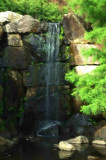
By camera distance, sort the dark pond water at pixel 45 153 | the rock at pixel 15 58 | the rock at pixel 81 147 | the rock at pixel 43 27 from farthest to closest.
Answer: the rock at pixel 43 27
the rock at pixel 15 58
the rock at pixel 81 147
the dark pond water at pixel 45 153

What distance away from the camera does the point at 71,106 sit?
50.1 ft

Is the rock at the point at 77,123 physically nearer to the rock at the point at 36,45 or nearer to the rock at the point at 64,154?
the rock at the point at 64,154

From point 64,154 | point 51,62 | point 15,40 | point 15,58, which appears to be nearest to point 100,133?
point 64,154

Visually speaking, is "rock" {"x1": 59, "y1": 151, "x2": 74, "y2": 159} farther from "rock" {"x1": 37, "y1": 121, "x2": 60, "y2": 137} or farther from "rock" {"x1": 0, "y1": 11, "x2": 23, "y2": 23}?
"rock" {"x1": 0, "y1": 11, "x2": 23, "y2": 23}

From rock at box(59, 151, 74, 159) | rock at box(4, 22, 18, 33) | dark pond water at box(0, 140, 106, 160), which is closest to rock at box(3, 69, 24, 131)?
rock at box(4, 22, 18, 33)

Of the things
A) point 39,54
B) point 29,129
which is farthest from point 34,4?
point 29,129

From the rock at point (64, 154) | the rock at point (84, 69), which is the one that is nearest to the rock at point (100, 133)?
the rock at point (64, 154)

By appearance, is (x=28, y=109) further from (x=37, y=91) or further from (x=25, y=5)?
(x=25, y=5)

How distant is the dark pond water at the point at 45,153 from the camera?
29.5 ft

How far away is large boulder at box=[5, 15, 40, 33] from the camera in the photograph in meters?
15.4

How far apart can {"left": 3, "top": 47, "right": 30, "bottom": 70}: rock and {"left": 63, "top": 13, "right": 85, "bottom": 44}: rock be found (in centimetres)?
317

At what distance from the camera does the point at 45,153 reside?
31.9ft

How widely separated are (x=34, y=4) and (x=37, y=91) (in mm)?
10302

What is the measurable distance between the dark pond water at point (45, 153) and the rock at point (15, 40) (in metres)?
6.42
